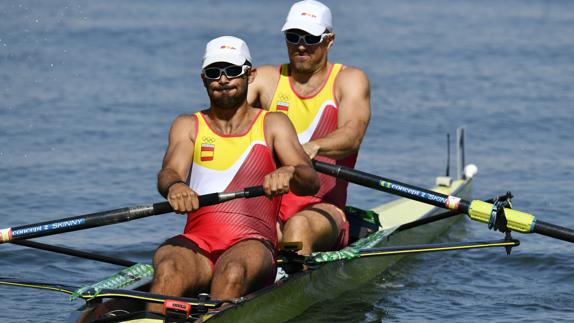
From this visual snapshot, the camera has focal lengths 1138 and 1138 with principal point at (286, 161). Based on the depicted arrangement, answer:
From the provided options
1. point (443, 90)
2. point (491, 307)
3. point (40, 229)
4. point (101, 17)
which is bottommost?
point (491, 307)

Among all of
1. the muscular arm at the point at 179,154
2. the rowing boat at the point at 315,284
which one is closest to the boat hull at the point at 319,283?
the rowing boat at the point at 315,284

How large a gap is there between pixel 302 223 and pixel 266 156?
1.03 meters

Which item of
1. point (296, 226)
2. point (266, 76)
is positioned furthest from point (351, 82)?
point (296, 226)

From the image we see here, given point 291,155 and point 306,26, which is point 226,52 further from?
point 306,26

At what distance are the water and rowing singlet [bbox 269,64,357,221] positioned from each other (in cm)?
93

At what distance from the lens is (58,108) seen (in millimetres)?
17719

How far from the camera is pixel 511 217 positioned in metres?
8.26

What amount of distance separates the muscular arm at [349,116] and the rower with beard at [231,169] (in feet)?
3.55

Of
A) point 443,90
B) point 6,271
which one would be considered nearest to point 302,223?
point 6,271

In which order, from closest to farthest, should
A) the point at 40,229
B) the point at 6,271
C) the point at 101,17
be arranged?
1. the point at 40,229
2. the point at 6,271
3. the point at 101,17

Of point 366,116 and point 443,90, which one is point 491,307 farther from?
point 443,90

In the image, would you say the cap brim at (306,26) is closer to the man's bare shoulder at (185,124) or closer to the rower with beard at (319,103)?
the rower with beard at (319,103)

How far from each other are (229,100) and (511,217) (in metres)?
2.25

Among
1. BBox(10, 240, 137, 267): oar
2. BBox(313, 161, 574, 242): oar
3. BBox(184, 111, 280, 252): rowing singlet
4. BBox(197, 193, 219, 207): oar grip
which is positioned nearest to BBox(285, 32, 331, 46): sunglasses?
BBox(313, 161, 574, 242): oar
